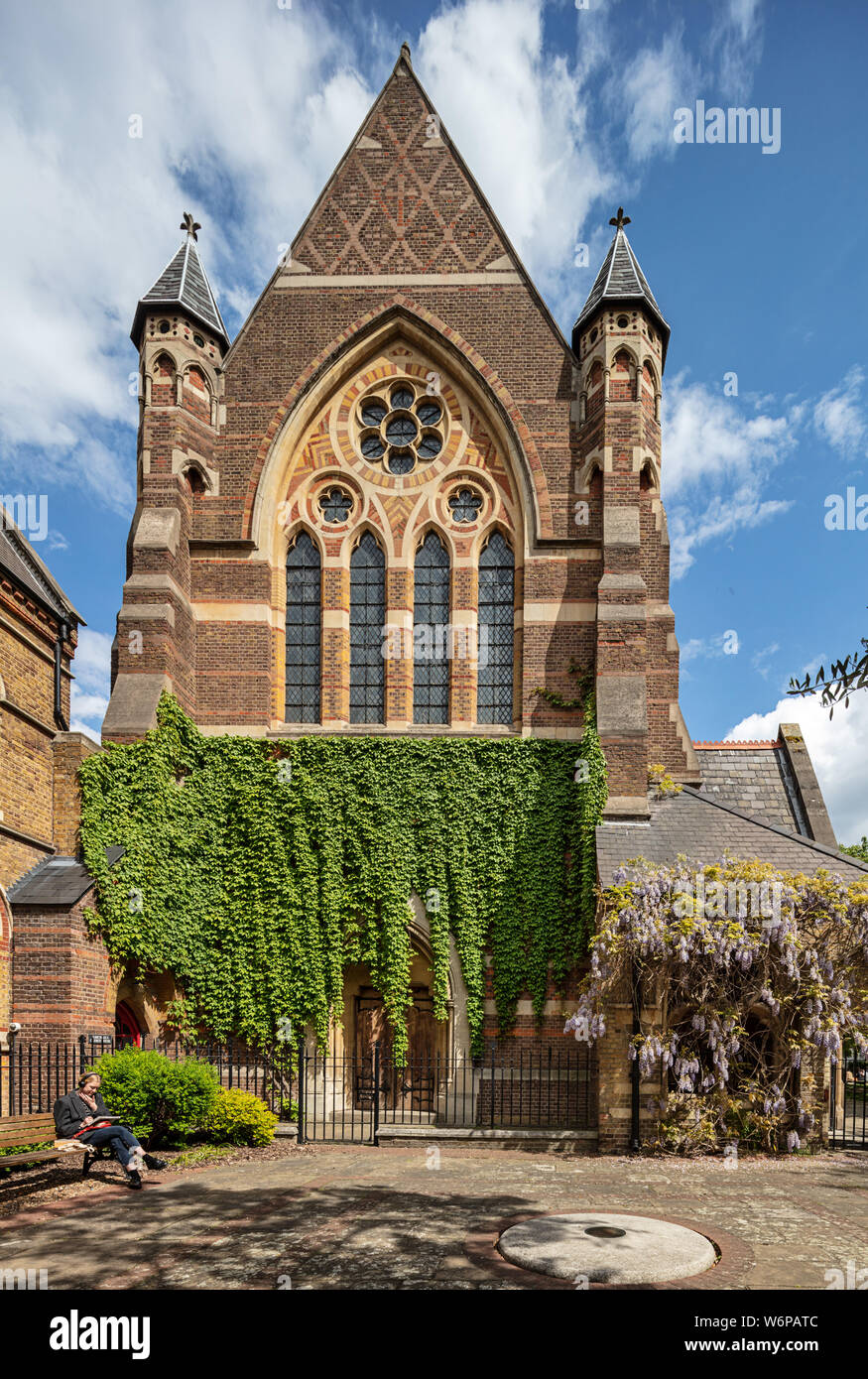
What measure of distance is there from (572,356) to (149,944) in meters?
12.0

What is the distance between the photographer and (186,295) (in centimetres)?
1794

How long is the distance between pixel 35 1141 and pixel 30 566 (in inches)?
427

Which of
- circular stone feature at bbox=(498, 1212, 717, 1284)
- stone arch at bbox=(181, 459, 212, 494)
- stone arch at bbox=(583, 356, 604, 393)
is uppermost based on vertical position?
stone arch at bbox=(583, 356, 604, 393)

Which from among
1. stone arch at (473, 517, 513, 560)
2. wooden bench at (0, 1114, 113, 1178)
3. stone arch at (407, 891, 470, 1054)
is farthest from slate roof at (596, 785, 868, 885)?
wooden bench at (0, 1114, 113, 1178)

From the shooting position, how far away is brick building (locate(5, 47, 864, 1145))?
17.0m

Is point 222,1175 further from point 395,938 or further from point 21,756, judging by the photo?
point 21,756

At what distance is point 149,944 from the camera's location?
14.7 meters

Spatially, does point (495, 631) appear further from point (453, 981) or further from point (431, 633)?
point (453, 981)

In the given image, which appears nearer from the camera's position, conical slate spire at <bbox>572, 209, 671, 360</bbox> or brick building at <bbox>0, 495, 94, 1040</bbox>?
brick building at <bbox>0, 495, 94, 1040</bbox>

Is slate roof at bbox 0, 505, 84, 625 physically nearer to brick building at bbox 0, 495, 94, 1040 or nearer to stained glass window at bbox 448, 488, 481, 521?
brick building at bbox 0, 495, 94, 1040

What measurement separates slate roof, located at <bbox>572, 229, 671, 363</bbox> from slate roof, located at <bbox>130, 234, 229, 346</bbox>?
21.3ft

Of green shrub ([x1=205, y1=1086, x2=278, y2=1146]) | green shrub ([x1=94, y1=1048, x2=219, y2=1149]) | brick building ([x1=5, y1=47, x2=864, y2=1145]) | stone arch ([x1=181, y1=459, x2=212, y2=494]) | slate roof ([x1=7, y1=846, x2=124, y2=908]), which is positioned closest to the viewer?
green shrub ([x1=94, y1=1048, x2=219, y2=1149])

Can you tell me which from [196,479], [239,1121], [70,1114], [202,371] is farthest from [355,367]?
[70,1114]
